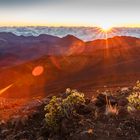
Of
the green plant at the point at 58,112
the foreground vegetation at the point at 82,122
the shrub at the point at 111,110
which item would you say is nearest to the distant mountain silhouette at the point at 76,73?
the foreground vegetation at the point at 82,122

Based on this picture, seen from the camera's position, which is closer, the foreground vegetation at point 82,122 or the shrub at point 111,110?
the foreground vegetation at point 82,122

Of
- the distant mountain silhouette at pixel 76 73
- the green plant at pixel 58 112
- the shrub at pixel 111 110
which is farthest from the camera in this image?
the distant mountain silhouette at pixel 76 73

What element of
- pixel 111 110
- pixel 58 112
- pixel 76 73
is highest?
pixel 111 110

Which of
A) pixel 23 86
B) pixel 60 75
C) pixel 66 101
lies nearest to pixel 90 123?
pixel 66 101

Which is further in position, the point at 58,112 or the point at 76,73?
the point at 76,73

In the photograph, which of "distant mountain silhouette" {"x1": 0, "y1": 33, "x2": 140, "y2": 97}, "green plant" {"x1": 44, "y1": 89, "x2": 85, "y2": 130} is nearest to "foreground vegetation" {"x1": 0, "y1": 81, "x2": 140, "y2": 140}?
"green plant" {"x1": 44, "y1": 89, "x2": 85, "y2": 130}

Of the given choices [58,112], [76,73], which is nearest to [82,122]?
[58,112]

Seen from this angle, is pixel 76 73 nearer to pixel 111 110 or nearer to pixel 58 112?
pixel 58 112

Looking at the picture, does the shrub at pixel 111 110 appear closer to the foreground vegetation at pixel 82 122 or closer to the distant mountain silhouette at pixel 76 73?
the foreground vegetation at pixel 82 122

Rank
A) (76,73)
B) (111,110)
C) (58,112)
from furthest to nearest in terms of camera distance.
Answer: (76,73) < (58,112) < (111,110)

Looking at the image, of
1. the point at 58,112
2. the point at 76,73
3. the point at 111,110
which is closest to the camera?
the point at 111,110

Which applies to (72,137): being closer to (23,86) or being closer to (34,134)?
(34,134)

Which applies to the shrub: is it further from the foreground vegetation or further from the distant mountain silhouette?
the distant mountain silhouette

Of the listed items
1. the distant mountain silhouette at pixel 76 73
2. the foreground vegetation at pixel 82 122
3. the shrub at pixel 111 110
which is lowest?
the distant mountain silhouette at pixel 76 73
